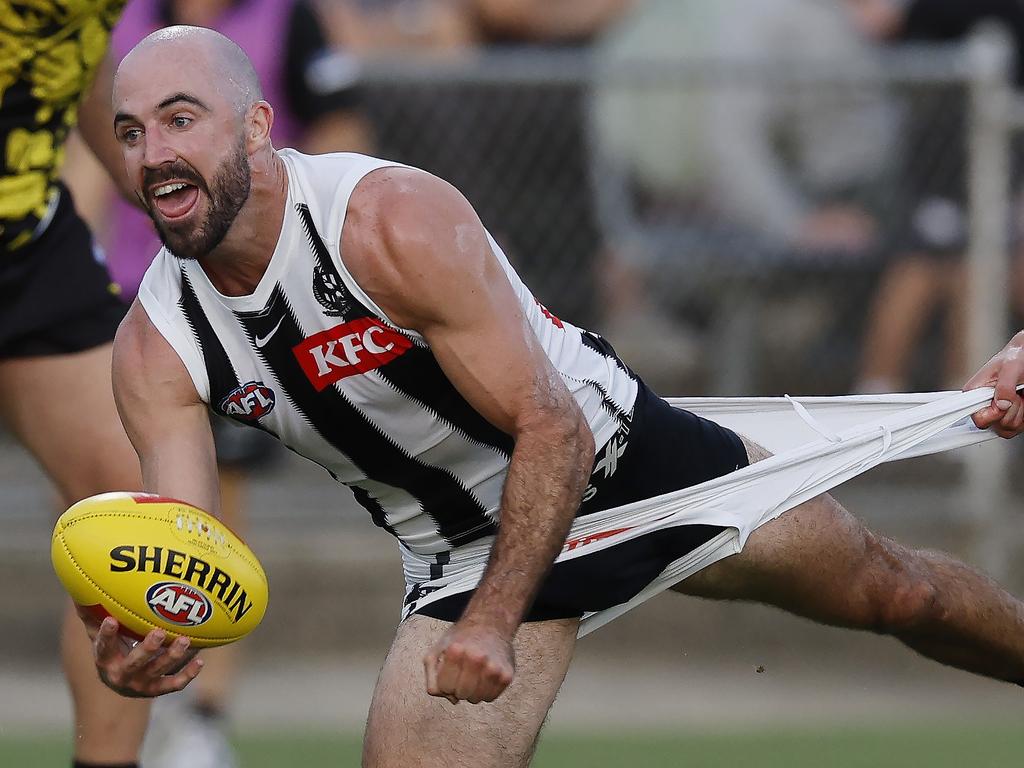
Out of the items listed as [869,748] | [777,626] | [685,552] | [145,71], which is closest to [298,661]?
[777,626]

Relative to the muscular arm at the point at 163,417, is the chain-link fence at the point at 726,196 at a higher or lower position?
lower

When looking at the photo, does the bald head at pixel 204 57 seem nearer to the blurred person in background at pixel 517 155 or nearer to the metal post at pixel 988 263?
the blurred person in background at pixel 517 155

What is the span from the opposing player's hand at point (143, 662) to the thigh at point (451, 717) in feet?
1.68

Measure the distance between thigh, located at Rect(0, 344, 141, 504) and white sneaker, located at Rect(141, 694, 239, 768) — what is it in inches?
63.9

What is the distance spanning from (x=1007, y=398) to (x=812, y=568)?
0.73 metres

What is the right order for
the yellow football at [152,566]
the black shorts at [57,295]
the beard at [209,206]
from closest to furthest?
the yellow football at [152,566]
the beard at [209,206]
the black shorts at [57,295]

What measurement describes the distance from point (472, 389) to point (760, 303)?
500 cm

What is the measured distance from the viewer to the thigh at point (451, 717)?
14.1ft

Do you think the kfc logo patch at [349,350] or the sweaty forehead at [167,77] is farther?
the kfc logo patch at [349,350]

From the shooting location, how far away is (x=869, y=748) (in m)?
7.20

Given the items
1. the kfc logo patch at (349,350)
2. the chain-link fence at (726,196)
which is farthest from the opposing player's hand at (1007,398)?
the chain-link fence at (726,196)

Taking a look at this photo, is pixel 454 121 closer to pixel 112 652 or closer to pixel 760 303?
pixel 760 303

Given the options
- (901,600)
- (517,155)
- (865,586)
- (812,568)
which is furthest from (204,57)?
(517,155)

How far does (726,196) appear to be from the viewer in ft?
29.3
